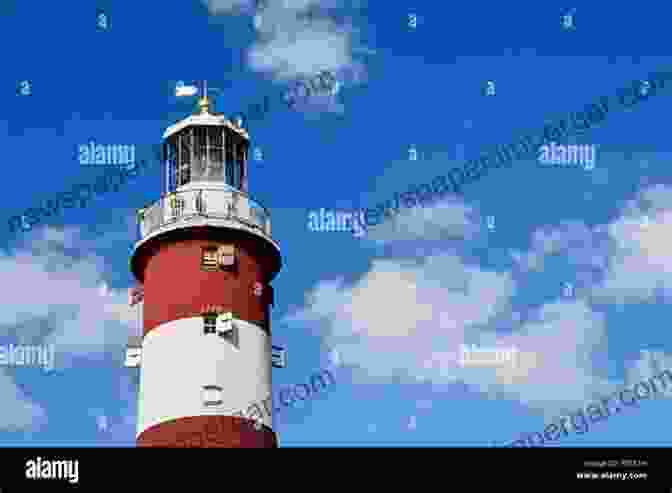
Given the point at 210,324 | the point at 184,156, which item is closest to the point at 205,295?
the point at 210,324

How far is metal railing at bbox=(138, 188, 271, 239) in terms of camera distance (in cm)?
4475

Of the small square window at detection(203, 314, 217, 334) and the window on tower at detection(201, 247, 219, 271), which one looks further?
the window on tower at detection(201, 247, 219, 271)

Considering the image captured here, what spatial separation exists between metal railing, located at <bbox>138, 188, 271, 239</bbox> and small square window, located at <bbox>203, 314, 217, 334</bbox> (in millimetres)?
3087

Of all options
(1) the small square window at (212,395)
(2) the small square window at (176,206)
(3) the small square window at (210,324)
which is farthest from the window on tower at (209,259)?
(1) the small square window at (212,395)

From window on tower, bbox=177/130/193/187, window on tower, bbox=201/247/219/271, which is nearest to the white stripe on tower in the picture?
window on tower, bbox=201/247/219/271

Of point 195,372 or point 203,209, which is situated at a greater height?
point 203,209

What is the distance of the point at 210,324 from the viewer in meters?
43.2

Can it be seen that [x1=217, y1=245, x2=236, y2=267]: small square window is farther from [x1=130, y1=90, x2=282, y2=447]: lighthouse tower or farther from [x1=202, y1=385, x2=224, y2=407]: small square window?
[x1=202, y1=385, x2=224, y2=407]: small square window

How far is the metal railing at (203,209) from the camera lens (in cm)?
4475

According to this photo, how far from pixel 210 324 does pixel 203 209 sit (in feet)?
11.8

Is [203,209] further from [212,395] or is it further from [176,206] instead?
[212,395]

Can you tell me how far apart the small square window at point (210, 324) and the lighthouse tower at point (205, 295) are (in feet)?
0.09
